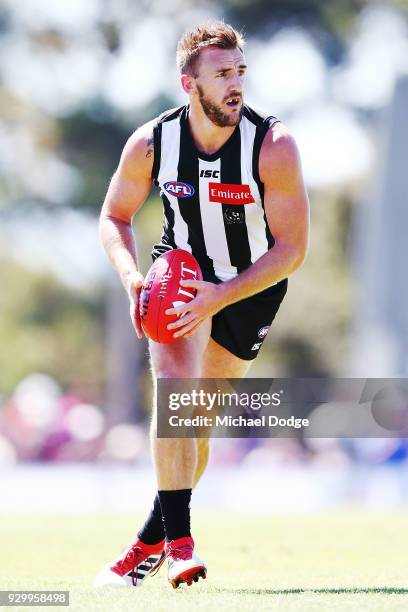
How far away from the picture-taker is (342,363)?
3947 centimetres

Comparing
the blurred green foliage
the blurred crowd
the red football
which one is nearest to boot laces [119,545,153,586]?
the red football

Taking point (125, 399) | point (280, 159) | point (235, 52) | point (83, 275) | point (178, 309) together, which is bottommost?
point (178, 309)

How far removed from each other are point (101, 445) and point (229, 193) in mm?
12873

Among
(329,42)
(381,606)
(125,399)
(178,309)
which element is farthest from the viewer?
(125,399)

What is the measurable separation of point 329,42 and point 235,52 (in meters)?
23.5

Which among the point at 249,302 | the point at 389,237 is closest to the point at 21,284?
the point at 389,237

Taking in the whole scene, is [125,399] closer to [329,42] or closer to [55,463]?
[329,42]

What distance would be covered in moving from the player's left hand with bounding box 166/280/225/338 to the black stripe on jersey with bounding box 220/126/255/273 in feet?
2.07

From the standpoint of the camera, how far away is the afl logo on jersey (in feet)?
20.1

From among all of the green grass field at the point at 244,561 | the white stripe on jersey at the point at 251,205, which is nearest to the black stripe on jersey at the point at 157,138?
the white stripe on jersey at the point at 251,205

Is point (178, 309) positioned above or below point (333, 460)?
below

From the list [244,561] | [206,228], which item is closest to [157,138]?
[206,228]

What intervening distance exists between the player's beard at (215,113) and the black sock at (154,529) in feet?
6.06

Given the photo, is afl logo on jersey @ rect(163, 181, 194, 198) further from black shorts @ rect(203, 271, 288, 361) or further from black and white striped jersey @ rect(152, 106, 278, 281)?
black shorts @ rect(203, 271, 288, 361)
